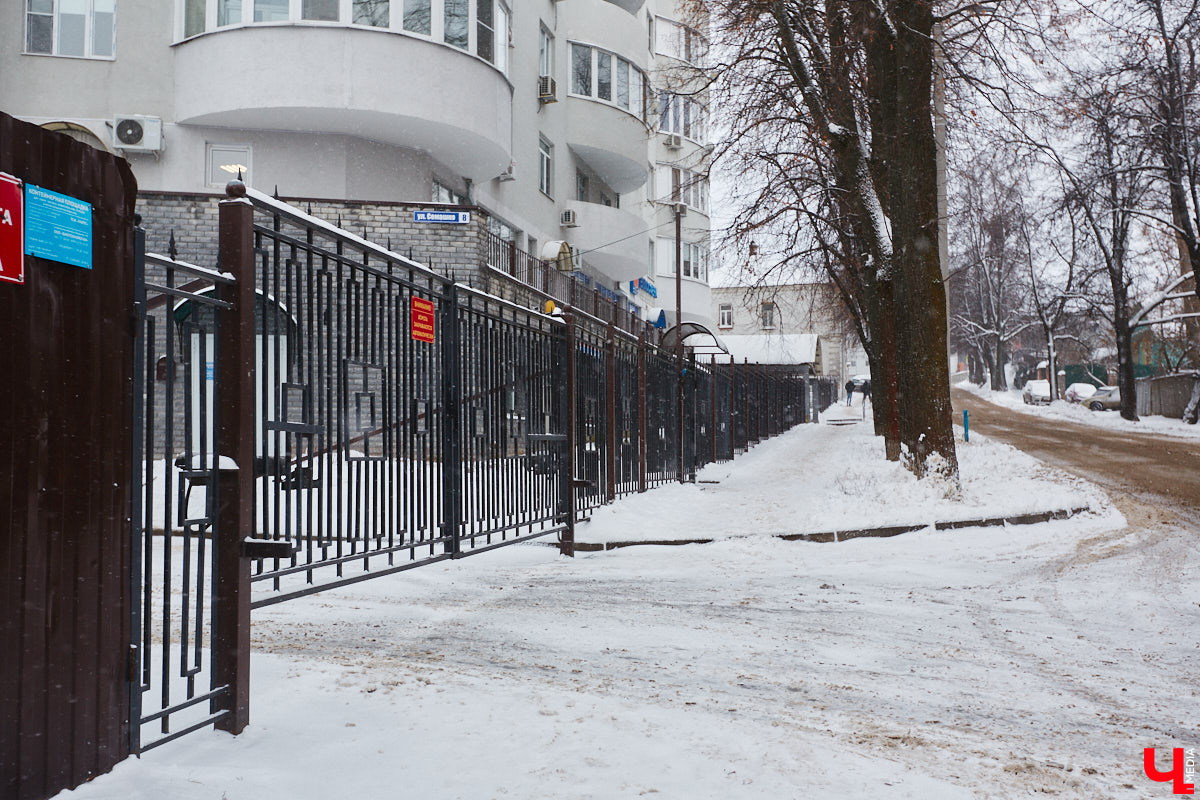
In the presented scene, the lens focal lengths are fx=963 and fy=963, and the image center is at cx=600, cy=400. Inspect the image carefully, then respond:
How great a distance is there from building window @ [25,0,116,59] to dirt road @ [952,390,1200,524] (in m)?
20.0

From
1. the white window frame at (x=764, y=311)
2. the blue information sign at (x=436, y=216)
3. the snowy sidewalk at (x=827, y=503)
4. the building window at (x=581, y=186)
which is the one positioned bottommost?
the snowy sidewalk at (x=827, y=503)

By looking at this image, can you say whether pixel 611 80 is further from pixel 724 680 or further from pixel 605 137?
pixel 724 680

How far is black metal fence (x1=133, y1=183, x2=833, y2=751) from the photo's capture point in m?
3.59

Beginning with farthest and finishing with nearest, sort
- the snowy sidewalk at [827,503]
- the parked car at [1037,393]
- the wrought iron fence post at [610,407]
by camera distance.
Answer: the parked car at [1037,393] → the wrought iron fence post at [610,407] → the snowy sidewalk at [827,503]

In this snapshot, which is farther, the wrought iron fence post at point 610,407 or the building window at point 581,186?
the building window at point 581,186

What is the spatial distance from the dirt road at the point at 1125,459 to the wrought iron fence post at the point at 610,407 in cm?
605

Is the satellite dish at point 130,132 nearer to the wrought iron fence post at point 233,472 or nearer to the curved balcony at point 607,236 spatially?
the curved balcony at point 607,236

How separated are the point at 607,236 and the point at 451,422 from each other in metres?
24.6

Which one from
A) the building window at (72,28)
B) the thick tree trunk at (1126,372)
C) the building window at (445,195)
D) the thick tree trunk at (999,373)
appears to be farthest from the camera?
the thick tree trunk at (999,373)

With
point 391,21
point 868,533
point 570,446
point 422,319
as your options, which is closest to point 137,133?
point 391,21

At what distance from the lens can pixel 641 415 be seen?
12344 millimetres

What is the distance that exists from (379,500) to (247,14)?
16256mm

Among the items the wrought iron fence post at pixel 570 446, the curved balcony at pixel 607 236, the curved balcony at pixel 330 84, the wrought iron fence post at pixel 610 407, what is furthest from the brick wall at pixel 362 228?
the curved balcony at pixel 607 236

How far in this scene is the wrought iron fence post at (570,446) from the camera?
8.73 meters
